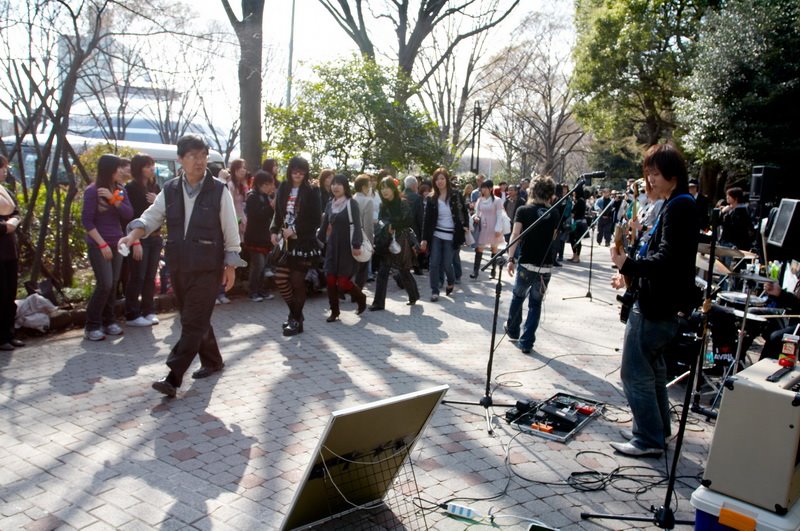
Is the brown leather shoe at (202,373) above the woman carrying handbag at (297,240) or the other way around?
the other way around

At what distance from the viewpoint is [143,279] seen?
24.7ft

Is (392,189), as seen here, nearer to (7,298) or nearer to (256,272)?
(256,272)

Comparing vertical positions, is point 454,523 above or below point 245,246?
below

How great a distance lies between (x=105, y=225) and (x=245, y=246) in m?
2.46

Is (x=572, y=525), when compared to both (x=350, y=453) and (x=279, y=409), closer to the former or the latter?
(x=350, y=453)

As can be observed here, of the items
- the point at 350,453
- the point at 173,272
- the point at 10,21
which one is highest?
the point at 10,21

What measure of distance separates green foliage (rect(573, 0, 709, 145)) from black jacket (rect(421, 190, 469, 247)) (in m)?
13.4

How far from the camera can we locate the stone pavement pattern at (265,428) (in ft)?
11.5

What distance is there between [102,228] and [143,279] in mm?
947

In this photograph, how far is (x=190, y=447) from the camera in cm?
418

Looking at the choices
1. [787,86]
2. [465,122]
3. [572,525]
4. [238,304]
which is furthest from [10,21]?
[465,122]

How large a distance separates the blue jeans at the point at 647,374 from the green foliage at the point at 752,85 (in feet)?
46.1

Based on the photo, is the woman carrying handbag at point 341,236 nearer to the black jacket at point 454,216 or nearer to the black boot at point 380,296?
the black boot at point 380,296

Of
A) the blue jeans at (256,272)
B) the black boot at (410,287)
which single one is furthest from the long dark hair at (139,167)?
the black boot at (410,287)
